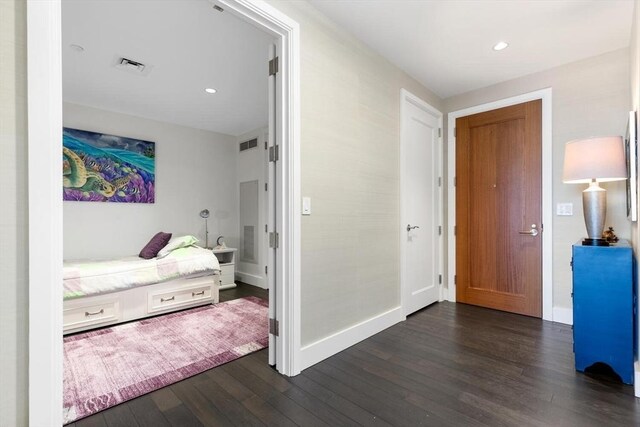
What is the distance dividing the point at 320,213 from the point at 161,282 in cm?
234

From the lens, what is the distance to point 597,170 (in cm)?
214

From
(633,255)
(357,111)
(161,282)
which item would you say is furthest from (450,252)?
(161,282)

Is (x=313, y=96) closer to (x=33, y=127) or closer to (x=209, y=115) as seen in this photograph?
(x=33, y=127)

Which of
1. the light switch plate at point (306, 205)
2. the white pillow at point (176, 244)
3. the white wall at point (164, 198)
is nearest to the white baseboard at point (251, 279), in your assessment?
the white wall at point (164, 198)

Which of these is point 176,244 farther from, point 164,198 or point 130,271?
point 164,198

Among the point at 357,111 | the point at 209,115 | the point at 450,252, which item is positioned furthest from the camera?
the point at 209,115

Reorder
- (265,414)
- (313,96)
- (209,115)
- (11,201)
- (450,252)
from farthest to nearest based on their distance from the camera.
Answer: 1. (209,115)
2. (450,252)
3. (313,96)
4. (265,414)
5. (11,201)

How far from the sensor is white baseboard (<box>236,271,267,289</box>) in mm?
4641

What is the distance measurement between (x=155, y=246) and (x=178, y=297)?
0.83 meters

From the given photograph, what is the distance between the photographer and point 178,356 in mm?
2291

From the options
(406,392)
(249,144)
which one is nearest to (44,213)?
(406,392)

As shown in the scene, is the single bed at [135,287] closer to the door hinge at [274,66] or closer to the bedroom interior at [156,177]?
the bedroom interior at [156,177]

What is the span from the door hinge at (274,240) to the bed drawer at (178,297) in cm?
210

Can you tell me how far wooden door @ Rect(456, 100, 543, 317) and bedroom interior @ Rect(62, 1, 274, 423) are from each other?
2.50m
